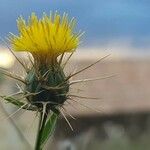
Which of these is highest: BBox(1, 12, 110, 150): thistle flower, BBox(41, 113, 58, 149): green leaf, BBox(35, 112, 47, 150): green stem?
BBox(1, 12, 110, 150): thistle flower

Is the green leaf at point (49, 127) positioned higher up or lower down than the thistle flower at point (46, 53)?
lower down

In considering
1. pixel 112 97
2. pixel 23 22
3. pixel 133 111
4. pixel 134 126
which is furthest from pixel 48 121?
pixel 112 97

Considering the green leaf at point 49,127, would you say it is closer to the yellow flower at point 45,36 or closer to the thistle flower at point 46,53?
the thistle flower at point 46,53

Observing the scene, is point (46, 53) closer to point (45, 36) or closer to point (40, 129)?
point (45, 36)

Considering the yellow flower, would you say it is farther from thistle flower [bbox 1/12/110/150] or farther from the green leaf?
the green leaf

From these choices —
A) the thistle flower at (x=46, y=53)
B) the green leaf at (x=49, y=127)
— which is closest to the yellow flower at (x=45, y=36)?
the thistle flower at (x=46, y=53)

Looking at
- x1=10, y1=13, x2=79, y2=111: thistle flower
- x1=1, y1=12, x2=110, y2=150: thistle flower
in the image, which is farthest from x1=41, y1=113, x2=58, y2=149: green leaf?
x1=10, y1=13, x2=79, y2=111: thistle flower

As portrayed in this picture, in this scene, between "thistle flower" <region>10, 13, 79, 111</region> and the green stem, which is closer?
the green stem

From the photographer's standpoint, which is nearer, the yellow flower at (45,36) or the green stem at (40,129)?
the green stem at (40,129)
